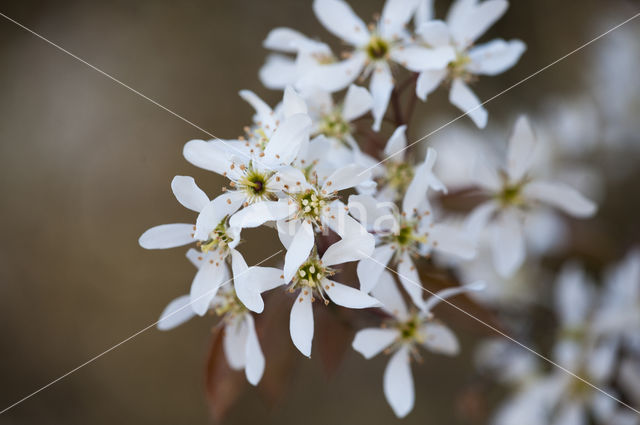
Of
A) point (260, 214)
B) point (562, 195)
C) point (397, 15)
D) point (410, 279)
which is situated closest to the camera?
point (260, 214)

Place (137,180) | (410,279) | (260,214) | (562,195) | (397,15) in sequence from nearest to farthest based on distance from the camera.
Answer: (260,214)
(410,279)
(397,15)
(562,195)
(137,180)

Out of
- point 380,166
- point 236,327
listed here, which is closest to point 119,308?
point 236,327

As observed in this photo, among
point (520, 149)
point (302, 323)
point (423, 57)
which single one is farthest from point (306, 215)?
point (520, 149)

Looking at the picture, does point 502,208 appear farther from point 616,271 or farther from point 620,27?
point 620,27

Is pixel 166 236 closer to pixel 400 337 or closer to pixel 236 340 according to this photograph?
pixel 236 340

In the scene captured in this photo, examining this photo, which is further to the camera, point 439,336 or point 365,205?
point 439,336

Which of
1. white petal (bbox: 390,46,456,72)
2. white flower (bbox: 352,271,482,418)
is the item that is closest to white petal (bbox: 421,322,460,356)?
white flower (bbox: 352,271,482,418)

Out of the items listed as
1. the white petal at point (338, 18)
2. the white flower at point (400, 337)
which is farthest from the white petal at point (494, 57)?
the white flower at point (400, 337)
